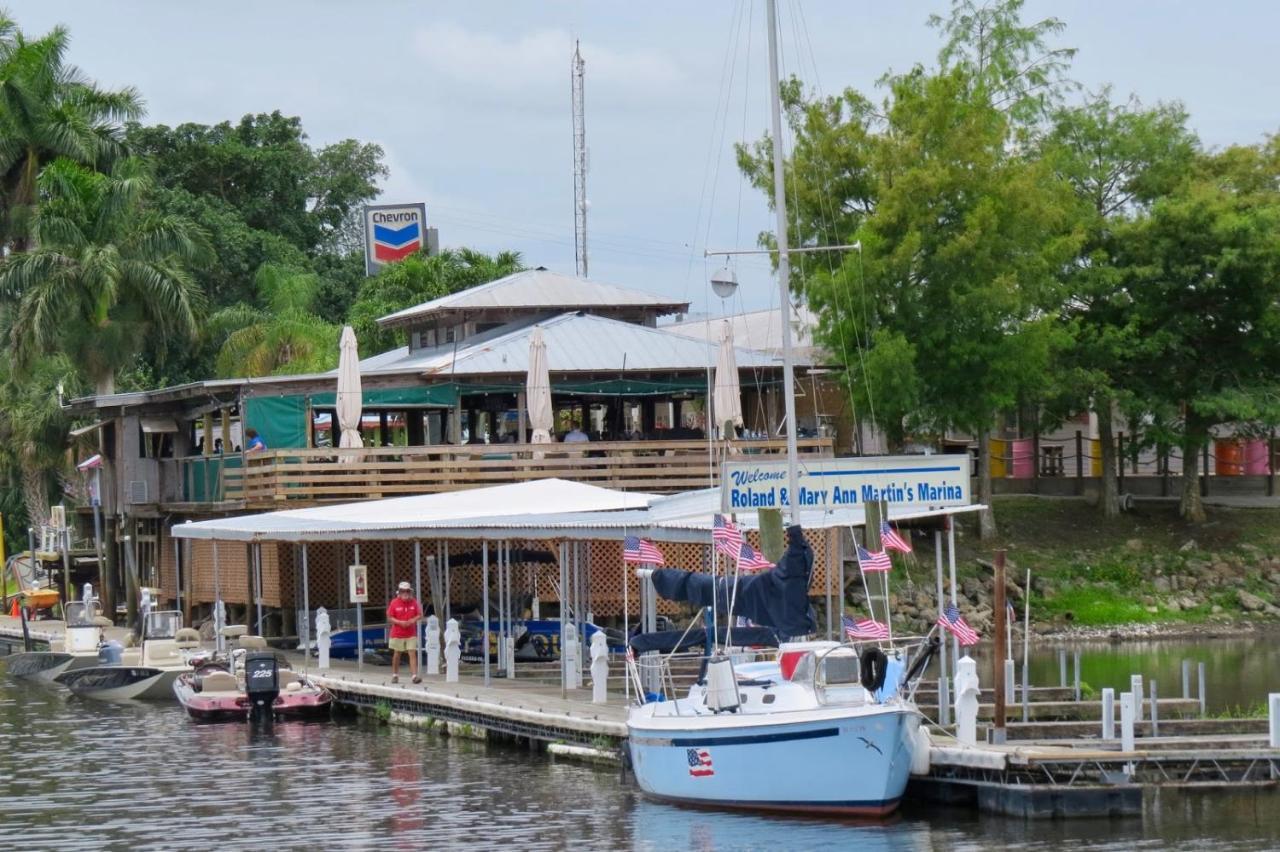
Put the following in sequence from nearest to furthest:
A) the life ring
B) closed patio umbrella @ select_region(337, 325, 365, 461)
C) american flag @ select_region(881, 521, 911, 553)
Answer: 1. the life ring
2. american flag @ select_region(881, 521, 911, 553)
3. closed patio umbrella @ select_region(337, 325, 365, 461)

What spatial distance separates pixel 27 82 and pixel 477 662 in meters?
32.8

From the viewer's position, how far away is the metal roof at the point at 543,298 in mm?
52906

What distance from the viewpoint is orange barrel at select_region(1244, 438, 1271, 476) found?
2458 inches

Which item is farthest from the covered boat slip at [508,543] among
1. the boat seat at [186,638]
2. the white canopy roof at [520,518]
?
the boat seat at [186,638]

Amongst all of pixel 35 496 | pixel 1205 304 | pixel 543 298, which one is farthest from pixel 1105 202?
pixel 35 496

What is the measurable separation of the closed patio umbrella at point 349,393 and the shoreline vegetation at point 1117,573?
42.2ft

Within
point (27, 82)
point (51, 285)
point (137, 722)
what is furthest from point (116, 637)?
point (27, 82)

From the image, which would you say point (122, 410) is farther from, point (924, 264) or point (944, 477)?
point (944, 477)

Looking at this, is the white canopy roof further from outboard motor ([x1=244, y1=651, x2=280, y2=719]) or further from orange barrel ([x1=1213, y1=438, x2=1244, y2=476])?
orange barrel ([x1=1213, y1=438, x2=1244, y2=476])

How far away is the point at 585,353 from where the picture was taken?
48.0 meters

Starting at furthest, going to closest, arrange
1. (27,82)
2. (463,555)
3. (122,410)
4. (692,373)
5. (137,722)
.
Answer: (27,82) < (122,410) < (692,373) < (463,555) < (137,722)

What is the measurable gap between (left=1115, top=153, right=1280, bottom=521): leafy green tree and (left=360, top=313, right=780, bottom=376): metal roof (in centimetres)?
1175

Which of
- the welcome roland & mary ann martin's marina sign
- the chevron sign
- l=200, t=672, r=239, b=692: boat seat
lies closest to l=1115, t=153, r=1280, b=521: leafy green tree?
the welcome roland & mary ann martin's marina sign

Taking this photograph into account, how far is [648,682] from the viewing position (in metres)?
Result: 26.7
